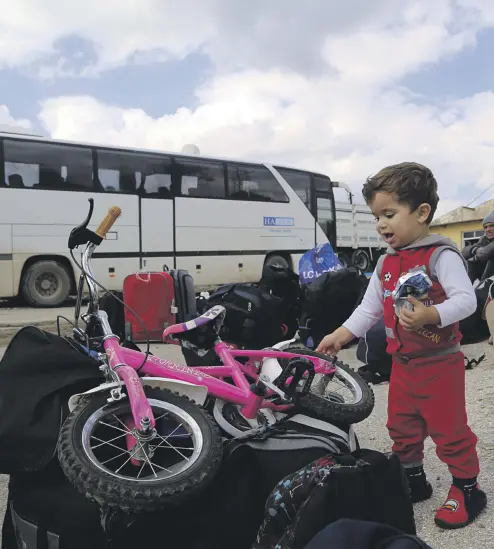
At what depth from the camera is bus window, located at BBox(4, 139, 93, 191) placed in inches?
374

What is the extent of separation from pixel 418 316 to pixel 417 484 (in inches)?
30.6

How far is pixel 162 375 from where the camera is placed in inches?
88.8

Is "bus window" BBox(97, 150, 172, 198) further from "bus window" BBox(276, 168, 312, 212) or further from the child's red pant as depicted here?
the child's red pant

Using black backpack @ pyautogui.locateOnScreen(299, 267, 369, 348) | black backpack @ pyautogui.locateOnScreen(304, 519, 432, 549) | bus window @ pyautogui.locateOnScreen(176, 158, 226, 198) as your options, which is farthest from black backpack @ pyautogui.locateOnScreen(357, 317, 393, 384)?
bus window @ pyautogui.locateOnScreen(176, 158, 226, 198)

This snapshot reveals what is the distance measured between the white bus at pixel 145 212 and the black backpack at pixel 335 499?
903cm

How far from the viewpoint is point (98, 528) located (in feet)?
5.42

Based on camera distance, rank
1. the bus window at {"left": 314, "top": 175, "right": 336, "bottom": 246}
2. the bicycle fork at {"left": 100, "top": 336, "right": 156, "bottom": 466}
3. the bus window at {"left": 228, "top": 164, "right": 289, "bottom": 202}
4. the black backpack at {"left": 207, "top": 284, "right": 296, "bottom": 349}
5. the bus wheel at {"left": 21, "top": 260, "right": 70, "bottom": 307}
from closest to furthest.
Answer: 1. the bicycle fork at {"left": 100, "top": 336, "right": 156, "bottom": 466}
2. the black backpack at {"left": 207, "top": 284, "right": 296, "bottom": 349}
3. the bus wheel at {"left": 21, "top": 260, "right": 70, "bottom": 307}
4. the bus window at {"left": 228, "top": 164, "right": 289, "bottom": 202}
5. the bus window at {"left": 314, "top": 175, "right": 336, "bottom": 246}

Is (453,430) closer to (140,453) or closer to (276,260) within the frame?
(140,453)

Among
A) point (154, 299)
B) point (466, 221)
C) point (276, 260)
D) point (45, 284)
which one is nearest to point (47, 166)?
point (45, 284)

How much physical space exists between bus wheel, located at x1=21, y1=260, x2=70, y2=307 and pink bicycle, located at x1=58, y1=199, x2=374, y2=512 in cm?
796

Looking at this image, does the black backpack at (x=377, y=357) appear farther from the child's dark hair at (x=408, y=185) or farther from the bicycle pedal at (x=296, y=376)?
the child's dark hair at (x=408, y=185)

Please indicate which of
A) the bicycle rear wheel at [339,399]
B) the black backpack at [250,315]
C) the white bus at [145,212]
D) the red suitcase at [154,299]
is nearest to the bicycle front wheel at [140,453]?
the bicycle rear wheel at [339,399]

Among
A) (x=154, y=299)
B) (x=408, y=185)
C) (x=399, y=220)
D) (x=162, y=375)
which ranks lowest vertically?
(x=162, y=375)

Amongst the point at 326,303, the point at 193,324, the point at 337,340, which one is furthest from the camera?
the point at 326,303
